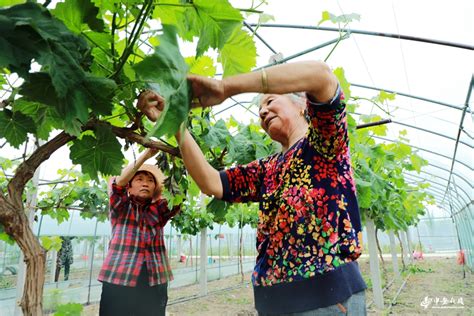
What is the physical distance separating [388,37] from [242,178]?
14.9ft

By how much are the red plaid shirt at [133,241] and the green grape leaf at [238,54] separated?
5.42 feet

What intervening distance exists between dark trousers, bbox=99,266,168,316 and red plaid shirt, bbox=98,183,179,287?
61 mm

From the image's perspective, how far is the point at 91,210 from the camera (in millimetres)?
5418

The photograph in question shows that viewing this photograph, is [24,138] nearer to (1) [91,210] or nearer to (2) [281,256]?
(2) [281,256]

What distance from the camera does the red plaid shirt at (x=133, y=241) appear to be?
253 centimetres

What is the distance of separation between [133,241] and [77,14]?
6.49 ft

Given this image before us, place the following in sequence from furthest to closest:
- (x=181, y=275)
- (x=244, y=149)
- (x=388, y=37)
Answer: (x=181, y=275)
(x=388, y=37)
(x=244, y=149)

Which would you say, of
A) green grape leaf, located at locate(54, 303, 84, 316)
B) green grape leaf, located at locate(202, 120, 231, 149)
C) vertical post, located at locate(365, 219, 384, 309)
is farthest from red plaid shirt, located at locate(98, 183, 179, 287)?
vertical post, located at locate(365, 219, 384, 309)

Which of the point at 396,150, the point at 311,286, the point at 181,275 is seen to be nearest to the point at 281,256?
the point at 311,286

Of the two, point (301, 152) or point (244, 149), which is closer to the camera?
point (301, 152)

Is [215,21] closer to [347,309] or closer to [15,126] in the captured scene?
[15,126]

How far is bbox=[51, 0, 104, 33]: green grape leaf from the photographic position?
2.77 feet

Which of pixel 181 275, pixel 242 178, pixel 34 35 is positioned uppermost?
pixel 34 35

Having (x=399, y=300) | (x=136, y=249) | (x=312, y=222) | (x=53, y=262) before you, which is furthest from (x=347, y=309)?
(x=53, y=262)
